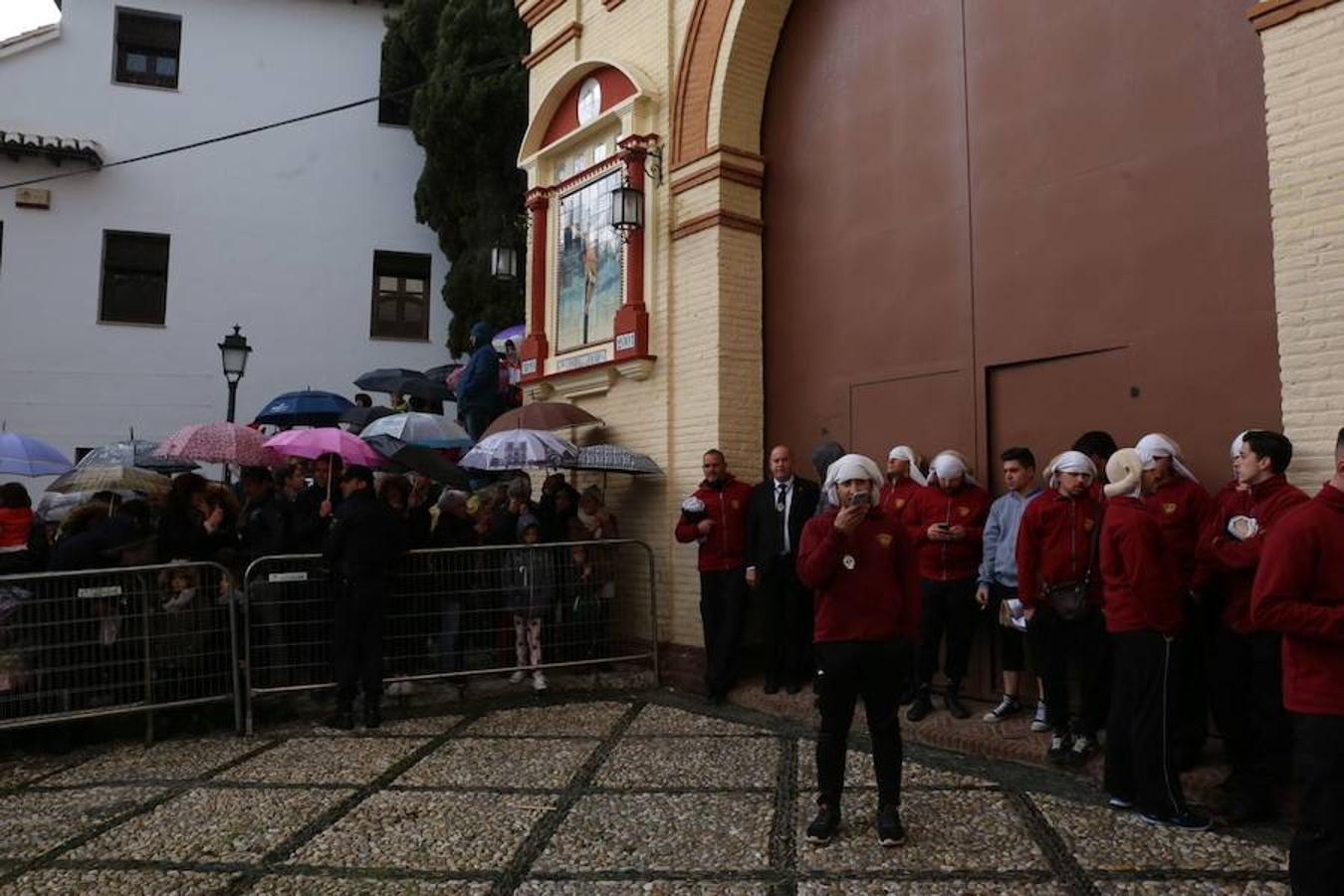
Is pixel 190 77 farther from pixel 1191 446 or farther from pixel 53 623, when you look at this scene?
pixel 1191 446

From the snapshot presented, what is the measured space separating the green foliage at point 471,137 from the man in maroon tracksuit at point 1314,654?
49.5 ft

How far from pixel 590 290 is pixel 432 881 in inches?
256

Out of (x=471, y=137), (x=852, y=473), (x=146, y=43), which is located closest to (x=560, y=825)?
(x=852, y=473)

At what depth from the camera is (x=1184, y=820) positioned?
4.16 m

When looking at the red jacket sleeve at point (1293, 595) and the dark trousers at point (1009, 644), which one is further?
the dark trousers at point (1009, 644)

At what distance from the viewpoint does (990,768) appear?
5.16 metres

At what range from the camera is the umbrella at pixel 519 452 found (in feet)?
24.4

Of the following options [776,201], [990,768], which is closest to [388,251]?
[776,201]

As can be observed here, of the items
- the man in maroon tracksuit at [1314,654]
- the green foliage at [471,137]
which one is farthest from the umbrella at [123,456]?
the man in maroon tracksuit at [1314,654]

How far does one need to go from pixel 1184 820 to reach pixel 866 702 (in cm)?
155

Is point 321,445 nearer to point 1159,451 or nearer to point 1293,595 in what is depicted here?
point 1159,451

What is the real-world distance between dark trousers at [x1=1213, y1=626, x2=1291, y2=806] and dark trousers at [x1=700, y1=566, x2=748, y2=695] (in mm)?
3319

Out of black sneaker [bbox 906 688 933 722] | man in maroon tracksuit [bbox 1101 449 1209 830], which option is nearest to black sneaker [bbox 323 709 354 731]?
black sneaker [bbox 906 688 933 722]

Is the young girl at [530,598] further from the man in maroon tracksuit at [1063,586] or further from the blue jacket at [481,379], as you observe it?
the blue jacket at [481,379]
